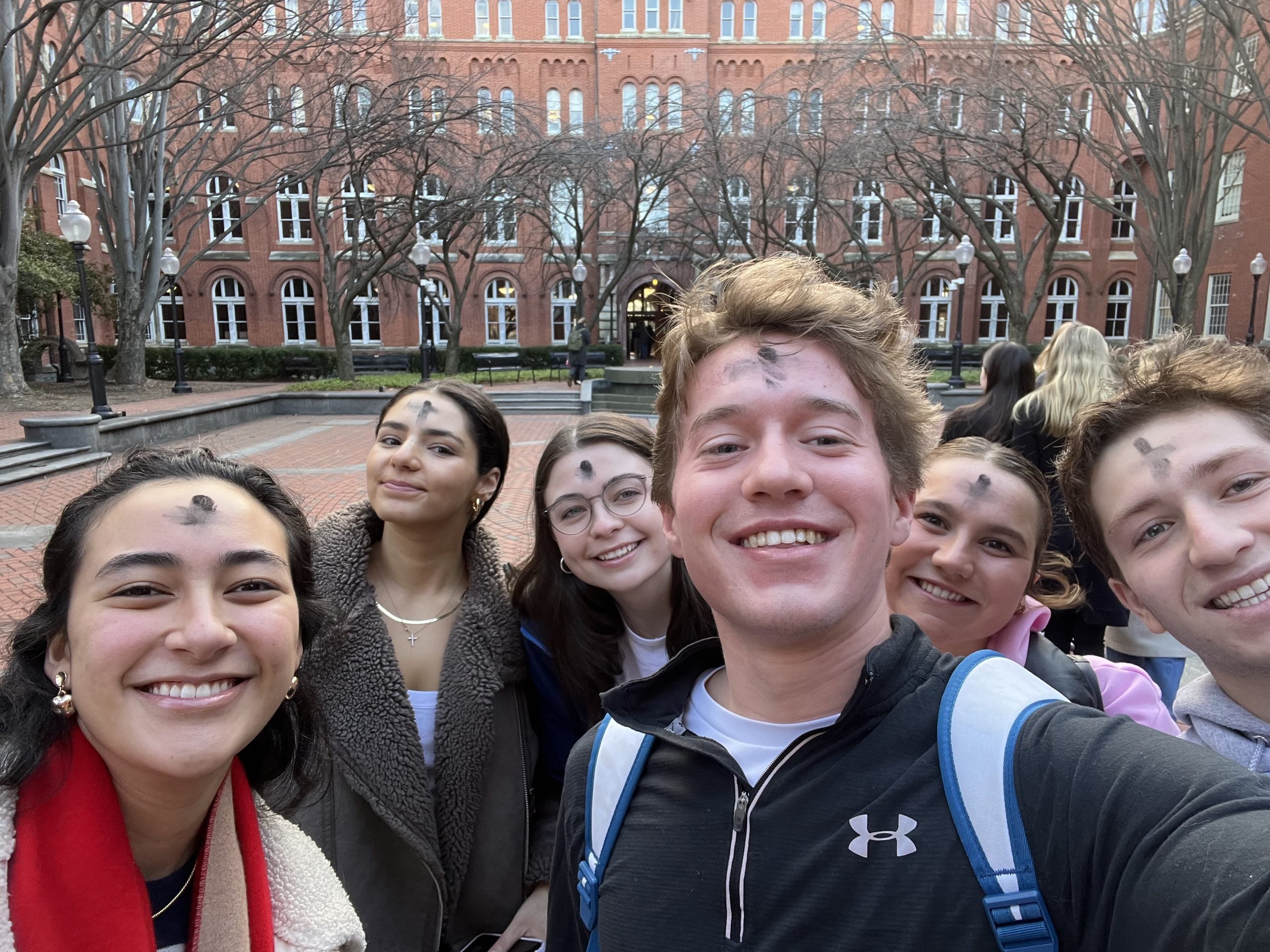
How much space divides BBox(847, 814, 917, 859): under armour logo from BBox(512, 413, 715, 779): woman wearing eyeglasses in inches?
45.5

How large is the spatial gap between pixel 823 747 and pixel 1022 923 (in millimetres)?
307

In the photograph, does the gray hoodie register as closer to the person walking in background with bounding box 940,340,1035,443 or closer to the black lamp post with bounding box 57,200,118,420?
the person walking in background with bounding box 940,340,1035,443

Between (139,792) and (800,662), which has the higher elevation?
(800,662)

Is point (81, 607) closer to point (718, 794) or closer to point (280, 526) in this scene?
point (280, 526)

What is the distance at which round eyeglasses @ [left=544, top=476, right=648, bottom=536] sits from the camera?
230cm

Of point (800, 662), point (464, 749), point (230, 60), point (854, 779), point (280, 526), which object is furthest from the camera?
point (230, 60)

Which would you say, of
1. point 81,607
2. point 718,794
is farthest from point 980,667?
point 81,607

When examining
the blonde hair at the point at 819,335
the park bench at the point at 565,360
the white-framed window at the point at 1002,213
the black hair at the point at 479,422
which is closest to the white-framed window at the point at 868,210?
the white-framed window at the point at 1002,213

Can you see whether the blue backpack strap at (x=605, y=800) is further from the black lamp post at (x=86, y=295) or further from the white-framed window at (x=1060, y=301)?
the white-framed window at (x=1060, y=301)

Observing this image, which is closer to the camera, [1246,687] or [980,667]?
[980,667]

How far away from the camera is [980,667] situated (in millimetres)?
1115

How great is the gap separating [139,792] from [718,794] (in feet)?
3.35

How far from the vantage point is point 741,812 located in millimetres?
1126

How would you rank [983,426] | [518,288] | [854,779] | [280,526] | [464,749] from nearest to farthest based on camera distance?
[854,779] → [280,526] → [464,749] → [983,426] → [518,288]
